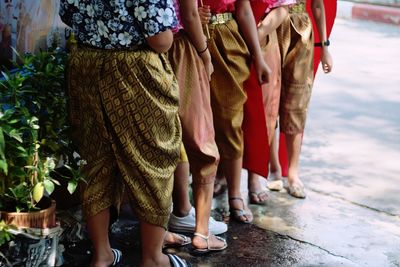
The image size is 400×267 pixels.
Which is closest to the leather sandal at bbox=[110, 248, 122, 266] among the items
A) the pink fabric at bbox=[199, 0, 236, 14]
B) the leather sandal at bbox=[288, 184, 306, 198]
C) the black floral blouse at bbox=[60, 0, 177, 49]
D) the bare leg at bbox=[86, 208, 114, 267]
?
the bare leg at bbox=[86, 208, 114, 267]

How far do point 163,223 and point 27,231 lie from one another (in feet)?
2.03

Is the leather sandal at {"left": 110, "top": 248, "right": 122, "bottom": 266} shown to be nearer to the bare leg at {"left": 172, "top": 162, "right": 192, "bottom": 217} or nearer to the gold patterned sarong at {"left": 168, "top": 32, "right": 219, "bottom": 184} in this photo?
the bare leg at {"left": 172, "top": 162, "right": 192, "bottom": 217}

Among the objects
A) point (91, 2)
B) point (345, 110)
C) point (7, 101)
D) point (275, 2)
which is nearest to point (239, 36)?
point (275, 2)

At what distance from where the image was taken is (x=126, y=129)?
3.38m

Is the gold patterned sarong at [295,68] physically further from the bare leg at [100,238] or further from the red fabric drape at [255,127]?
the bare leg at [100,238]

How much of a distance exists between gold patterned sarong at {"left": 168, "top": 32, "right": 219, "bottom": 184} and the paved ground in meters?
0.59

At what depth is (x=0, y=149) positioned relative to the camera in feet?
10.1

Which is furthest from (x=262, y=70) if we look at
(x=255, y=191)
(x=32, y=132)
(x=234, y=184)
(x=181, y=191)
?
(x=32, y=132)

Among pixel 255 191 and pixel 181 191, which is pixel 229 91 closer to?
pixel 181 191

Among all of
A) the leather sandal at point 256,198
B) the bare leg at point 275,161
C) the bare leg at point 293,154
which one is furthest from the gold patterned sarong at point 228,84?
the bare leg at point 275,161

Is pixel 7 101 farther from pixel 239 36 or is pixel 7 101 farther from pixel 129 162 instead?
pixel 239 36

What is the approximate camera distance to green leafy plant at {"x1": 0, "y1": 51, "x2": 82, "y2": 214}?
129 inches

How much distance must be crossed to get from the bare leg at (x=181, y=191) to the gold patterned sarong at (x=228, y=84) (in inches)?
15.6

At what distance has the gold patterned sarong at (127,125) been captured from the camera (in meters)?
3.35
